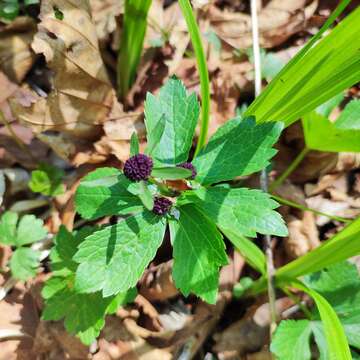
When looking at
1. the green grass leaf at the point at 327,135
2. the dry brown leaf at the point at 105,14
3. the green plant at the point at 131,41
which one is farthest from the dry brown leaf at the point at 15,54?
the green grass leaf at the point at 327,135

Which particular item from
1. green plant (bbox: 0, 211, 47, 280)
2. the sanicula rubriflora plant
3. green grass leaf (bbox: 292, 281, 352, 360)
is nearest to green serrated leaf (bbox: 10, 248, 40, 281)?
green plant (bbox: 0, 211, 47, 280)

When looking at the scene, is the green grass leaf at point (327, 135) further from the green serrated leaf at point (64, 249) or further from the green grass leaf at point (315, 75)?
the green serrated leaf at point (64, 249)

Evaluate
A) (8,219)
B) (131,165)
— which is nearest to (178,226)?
(131,165)

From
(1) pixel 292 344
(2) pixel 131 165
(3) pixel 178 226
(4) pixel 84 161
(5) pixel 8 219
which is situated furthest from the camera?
(4) pixel 84 161

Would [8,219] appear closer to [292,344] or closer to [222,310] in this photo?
[222,310]

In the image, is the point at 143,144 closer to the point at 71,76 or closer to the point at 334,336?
the point at 71,76

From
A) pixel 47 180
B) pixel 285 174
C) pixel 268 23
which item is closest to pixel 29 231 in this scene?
pixel 47 180
